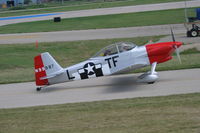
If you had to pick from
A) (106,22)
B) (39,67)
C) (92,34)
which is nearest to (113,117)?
(39,67)

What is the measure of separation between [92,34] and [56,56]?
29.7ft

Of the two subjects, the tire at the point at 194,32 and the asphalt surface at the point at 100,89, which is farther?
the tire at the point at 194,32

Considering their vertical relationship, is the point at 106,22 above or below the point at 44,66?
above

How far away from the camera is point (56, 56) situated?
2630 centimetres

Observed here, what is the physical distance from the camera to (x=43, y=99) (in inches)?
600

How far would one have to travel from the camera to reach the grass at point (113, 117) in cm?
1031

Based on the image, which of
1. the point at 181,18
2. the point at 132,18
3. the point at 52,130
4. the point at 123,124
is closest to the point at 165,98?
the point at 123,124

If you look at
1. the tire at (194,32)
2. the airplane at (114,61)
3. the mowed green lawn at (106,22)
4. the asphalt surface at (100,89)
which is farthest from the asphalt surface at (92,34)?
the airplane at (114,61)

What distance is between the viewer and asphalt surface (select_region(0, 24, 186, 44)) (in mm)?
32591

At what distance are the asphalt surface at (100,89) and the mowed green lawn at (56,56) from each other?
5.30 ft

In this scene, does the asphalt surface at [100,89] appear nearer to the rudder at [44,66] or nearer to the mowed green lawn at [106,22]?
the rudder at [44,66]

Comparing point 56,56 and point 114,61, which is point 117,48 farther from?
point 56,56

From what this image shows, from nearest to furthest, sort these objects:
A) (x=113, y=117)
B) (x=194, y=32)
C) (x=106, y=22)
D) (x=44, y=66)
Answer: (x=113, y=117)
(x=44, y=66)
(x=194, y=32)
(x=106, y=22)

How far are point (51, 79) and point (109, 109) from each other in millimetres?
4736
